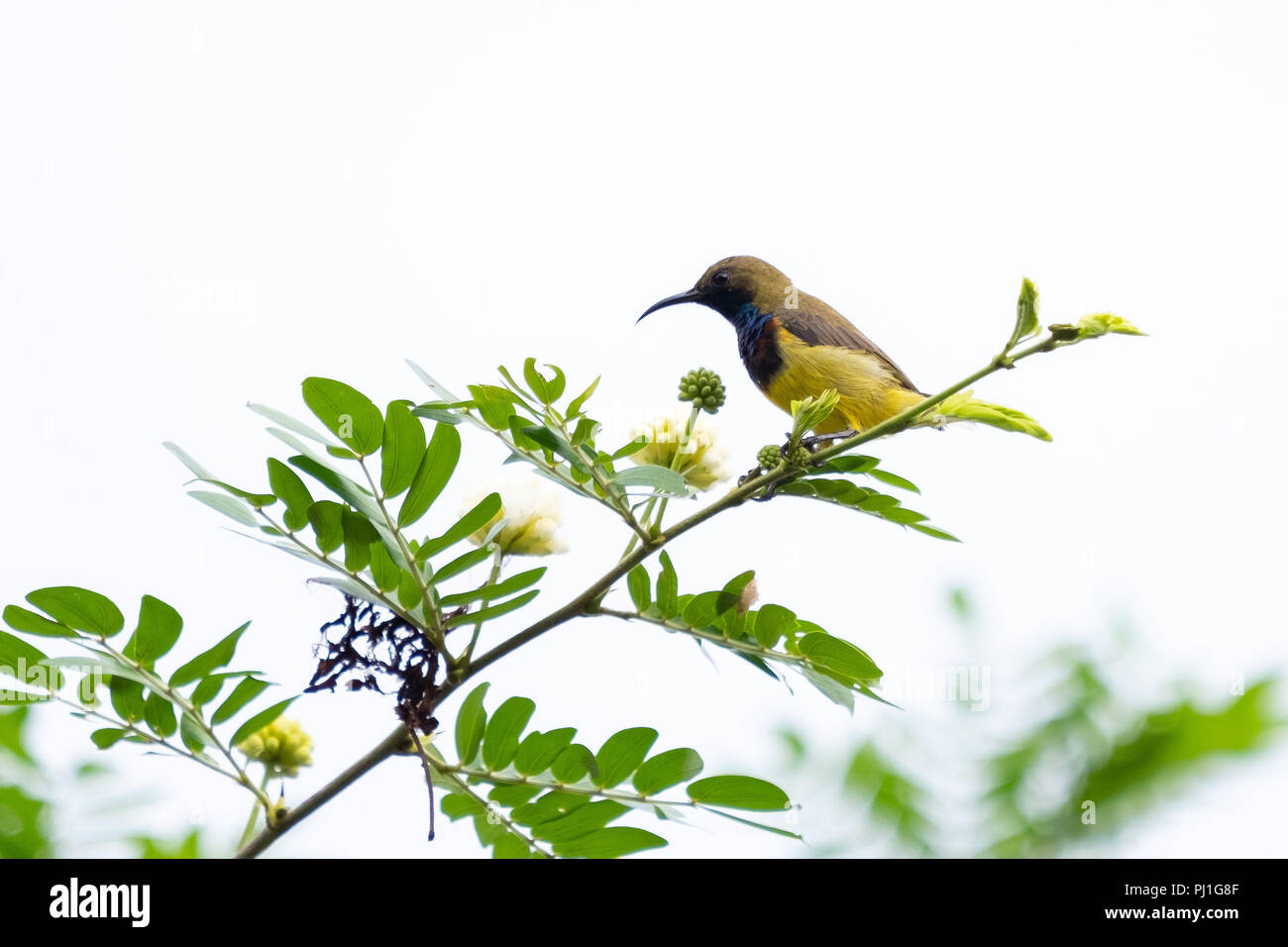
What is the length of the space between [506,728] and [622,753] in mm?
149

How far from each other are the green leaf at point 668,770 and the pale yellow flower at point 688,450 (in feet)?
1.29

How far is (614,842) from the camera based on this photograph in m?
1.42

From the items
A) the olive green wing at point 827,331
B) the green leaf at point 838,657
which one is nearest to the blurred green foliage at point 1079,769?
the green leaf at point 838,657

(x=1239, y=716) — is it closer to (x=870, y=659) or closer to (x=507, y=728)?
(x=870, y=659)

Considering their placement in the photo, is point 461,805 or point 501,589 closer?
point 501,589

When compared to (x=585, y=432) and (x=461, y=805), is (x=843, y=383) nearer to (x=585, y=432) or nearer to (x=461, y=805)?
(x=585, y=432)

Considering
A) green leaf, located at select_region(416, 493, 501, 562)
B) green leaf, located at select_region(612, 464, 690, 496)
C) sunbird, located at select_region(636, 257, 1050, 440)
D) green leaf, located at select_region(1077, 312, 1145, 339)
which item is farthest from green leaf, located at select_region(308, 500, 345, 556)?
sunbird, located at select_region(636, 257, 1050, 440)

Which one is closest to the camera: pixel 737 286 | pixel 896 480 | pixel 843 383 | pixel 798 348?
pixel 896 480

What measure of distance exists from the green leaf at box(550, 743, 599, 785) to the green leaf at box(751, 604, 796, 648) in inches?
10.8

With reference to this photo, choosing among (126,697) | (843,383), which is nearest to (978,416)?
(126,697)

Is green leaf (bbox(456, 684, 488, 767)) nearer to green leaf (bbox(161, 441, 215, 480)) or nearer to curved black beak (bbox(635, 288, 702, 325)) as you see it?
green leaf (bbox(161, 441, 215, 480))

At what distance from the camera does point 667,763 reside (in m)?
1.45

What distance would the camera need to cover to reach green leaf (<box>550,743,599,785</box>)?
1.41m
